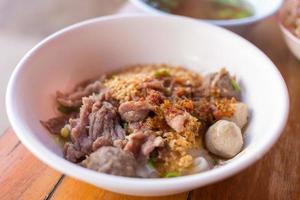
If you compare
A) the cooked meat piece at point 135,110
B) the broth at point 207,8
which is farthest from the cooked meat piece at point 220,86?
the broth at point 207,8

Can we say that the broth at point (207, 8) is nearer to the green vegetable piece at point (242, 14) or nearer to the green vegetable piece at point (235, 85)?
the green vegetable piece at point (242, 14)

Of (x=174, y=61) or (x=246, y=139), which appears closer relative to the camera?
(x=246, y=139)

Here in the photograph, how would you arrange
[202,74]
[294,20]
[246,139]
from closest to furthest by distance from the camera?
[246,139], [202,74], [294,20]

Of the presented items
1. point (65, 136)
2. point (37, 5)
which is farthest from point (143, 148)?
point (37, 5)

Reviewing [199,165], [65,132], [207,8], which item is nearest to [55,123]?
[65,132]

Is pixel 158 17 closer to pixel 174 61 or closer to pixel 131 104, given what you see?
pixel 174 61

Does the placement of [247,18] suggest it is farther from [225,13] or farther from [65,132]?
[65,132]

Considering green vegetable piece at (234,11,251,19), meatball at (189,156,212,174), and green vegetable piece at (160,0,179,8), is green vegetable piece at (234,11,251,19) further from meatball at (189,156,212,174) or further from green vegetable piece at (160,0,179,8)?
meatball at (189,156,212,174)

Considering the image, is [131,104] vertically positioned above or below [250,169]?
above

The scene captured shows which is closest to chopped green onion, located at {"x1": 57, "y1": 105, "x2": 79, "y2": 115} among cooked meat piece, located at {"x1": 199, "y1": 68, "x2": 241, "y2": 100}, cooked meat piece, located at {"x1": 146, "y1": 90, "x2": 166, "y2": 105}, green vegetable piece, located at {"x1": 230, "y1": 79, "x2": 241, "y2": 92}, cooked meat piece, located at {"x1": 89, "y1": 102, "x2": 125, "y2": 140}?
cooked meat piece, located at {"x1": 89, "y1": 102, "x2": 125, "y2": 140}
